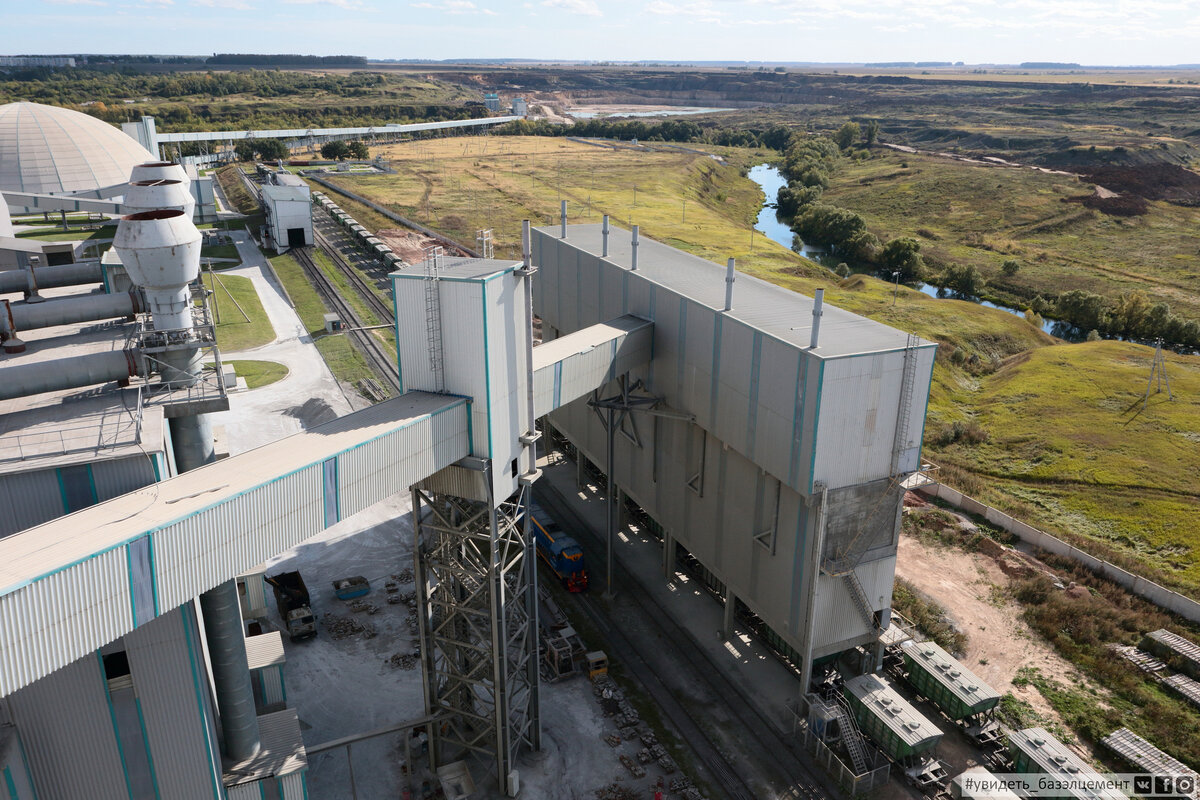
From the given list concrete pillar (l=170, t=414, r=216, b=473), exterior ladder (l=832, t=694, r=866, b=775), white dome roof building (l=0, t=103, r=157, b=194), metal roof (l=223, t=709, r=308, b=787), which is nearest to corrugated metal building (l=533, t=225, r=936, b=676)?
exterior ladder (l=832, t=694, r=866, b=775)

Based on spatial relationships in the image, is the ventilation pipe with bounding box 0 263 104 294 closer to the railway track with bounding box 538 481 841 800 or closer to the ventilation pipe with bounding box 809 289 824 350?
the railway track with bounding box 538 481 841 800

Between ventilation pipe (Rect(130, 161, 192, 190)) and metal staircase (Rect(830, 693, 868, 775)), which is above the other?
ventilation pipe (Rect(130, 161, 192, 190))

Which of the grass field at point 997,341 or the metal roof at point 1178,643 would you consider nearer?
the metal roof at point 1178,643

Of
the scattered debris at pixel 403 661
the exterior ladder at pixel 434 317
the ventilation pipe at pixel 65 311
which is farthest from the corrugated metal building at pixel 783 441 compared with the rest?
the ventilation pipe at pixel 65 311

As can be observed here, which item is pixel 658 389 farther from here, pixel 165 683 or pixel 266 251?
pixel 266 251

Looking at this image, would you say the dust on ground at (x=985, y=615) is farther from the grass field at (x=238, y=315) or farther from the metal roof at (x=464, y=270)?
the grass field at (x=238, y=315)

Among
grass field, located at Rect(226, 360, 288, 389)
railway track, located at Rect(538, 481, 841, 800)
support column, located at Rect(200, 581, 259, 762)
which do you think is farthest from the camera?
grass field, located at Rect(226, 360, 288, 389)
